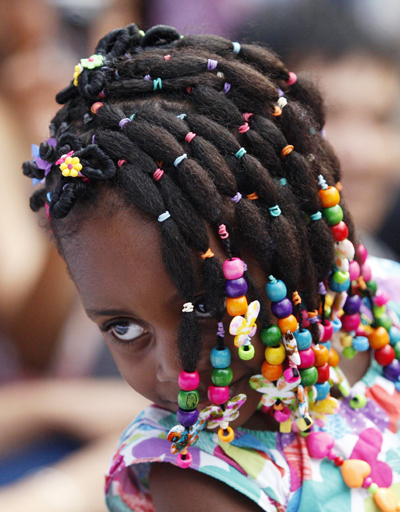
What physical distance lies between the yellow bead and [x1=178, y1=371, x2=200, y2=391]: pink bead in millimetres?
117

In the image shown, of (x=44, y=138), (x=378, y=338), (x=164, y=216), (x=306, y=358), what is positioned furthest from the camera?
(x=44, y=138)

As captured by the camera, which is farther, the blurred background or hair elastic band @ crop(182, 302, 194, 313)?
the blurred background

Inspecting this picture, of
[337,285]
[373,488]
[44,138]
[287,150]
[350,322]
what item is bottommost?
[373,488]

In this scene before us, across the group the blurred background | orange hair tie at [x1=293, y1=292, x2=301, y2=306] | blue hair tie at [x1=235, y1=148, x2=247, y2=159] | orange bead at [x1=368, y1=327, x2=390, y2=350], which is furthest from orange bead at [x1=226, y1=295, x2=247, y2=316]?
the blurred background

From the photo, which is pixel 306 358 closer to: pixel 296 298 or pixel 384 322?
→ pixel 296 298

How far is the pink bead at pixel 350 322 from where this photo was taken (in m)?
0.93

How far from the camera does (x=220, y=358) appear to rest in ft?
2.33

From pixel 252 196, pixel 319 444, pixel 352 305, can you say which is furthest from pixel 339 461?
pixel 252 196

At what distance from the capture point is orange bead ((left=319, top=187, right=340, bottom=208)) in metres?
0.80

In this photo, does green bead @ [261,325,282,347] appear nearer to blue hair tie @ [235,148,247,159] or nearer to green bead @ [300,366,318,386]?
green bead @ [300,366,318,386]

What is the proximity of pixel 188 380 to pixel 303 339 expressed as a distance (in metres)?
0.19

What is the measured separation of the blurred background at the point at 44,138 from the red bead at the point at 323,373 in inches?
44.3

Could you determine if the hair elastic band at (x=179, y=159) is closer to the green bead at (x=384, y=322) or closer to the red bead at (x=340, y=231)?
the red bead at (x=340, y=231)

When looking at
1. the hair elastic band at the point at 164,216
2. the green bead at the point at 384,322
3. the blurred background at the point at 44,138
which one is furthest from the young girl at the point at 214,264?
the blurred background at the point at 44,138
